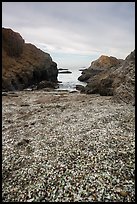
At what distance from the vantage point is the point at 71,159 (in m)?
17.7

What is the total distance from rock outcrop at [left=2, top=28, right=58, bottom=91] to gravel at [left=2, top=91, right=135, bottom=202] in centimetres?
4405

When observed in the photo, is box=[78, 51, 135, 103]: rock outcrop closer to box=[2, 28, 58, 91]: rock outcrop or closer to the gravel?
the gravel

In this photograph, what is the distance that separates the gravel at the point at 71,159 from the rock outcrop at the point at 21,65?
145 ft

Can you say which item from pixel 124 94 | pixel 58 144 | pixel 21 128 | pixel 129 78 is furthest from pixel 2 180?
pixel 129 78

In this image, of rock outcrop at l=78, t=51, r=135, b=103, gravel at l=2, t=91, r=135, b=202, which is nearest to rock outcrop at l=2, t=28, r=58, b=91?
rock outcrop at l=78, t=51, r=135, b=103

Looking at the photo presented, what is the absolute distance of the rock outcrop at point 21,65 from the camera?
73787 mm

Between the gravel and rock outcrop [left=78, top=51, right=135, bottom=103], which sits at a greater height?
rock outcrop [left=78, top=51, right=135, bottom=103]

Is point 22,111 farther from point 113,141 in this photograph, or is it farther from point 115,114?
point 113,141

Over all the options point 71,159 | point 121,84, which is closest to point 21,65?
point 121,84

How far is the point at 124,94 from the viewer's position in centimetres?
3753

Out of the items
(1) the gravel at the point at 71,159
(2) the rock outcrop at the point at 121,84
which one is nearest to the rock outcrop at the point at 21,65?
(2) the rock outcrop at the point at 121,84

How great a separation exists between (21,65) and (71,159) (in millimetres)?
73571

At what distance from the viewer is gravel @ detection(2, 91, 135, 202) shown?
14.0 meters

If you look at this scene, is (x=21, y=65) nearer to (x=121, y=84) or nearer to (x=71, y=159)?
(x=121, y=84)
